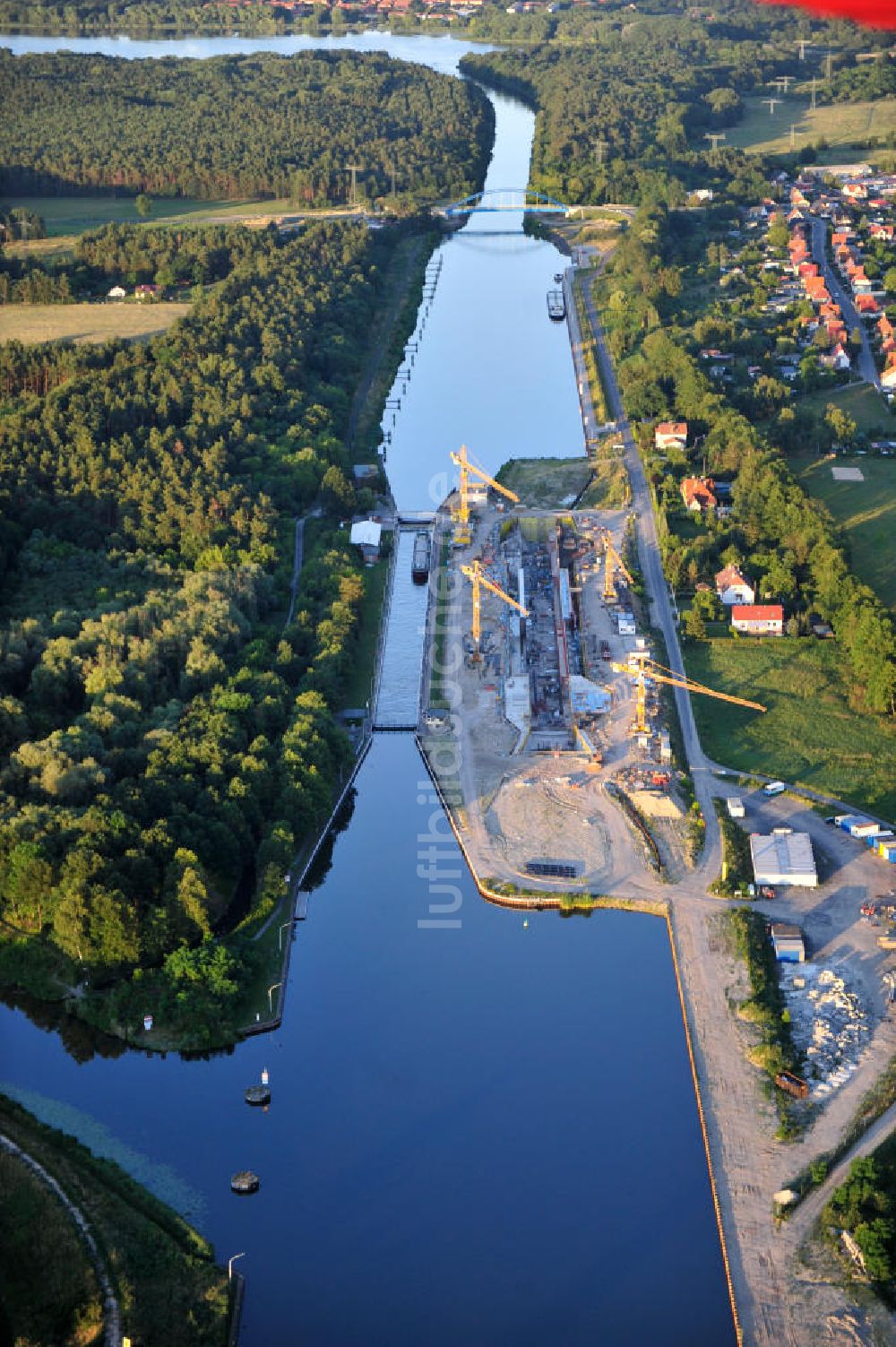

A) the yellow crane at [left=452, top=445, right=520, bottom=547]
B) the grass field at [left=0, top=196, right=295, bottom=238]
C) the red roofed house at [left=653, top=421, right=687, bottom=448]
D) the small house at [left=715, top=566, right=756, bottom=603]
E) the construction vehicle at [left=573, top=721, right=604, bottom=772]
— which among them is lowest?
the construction vehicle at [left=573, top=721, right=604, bottom=772]

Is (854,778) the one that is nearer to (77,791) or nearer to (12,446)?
(77,791)

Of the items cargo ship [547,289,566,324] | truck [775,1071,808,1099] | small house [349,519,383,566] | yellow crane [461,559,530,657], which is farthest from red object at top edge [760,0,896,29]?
cargo ship [547,289,566,324]

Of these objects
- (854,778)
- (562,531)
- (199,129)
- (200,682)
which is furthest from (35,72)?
(854,778)

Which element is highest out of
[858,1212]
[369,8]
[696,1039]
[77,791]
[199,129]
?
[369,8]

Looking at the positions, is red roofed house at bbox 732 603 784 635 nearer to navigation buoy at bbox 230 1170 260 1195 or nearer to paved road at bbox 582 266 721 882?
paved road at bbox 582 266 721 882

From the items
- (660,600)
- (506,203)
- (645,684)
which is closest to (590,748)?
(645,684)

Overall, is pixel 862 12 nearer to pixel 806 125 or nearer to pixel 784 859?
pixel 784 859
